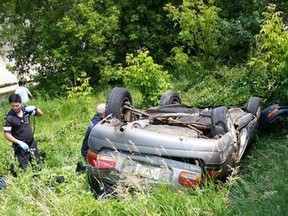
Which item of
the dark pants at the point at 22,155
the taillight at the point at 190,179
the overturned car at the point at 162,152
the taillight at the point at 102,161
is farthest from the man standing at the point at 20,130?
the taillight at the point at 190,179

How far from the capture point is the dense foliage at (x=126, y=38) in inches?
557

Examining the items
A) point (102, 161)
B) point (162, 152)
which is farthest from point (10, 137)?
point (162, 152)

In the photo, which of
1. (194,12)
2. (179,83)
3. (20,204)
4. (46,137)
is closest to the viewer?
(20,204)

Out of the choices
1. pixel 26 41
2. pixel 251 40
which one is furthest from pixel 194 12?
pixel 26 41

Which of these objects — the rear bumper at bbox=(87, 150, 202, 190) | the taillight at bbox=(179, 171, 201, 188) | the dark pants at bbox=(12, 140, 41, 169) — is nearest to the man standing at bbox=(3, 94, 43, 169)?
the dark pants at bbox=(12, 140, 41, 169)

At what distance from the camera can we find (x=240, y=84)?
9.47 metres

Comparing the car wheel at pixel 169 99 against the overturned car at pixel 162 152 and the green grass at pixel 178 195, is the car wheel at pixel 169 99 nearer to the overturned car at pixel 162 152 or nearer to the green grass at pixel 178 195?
the green grass at pixel 178 195

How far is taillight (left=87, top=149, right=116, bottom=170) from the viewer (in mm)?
5183

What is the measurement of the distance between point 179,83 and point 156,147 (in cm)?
1016

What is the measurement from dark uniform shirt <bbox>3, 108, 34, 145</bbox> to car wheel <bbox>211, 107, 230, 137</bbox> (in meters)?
3.37

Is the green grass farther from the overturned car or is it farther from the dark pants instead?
the dark pants

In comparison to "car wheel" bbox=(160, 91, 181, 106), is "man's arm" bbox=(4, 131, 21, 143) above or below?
below

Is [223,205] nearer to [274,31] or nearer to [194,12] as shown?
[274,31]

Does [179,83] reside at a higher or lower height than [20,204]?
lower
